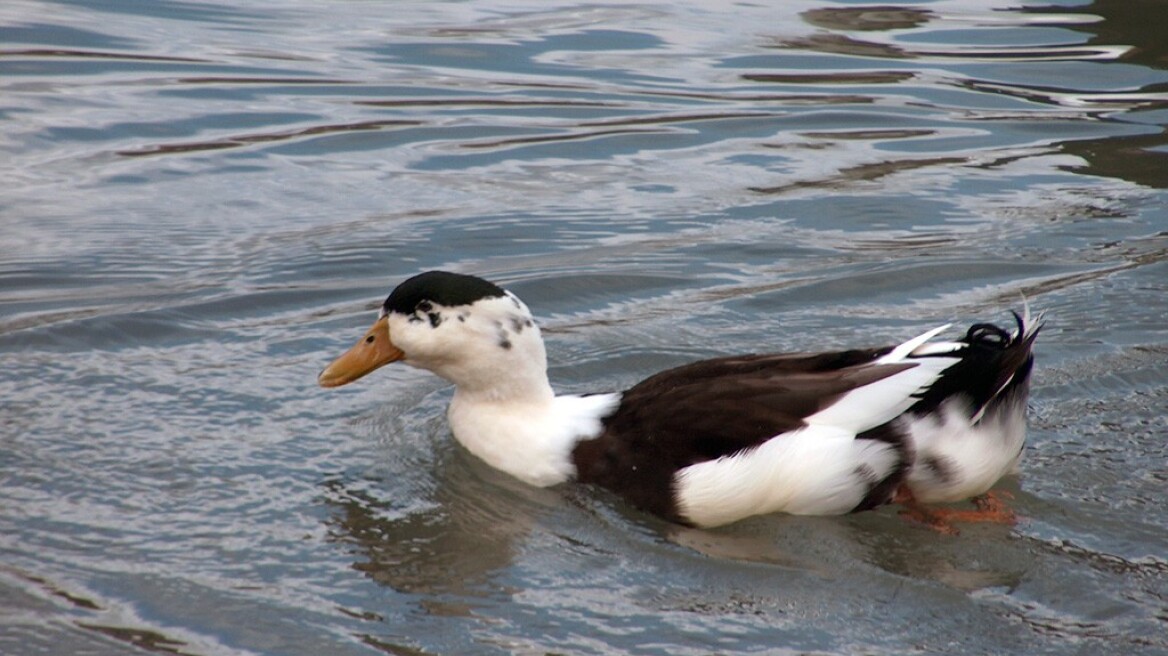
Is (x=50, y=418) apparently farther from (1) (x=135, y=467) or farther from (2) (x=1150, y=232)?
(2) (x=1150, y=232)

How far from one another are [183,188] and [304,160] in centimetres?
93

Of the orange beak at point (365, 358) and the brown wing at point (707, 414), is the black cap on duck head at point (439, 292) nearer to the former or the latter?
the orange beak at point (365, 358)

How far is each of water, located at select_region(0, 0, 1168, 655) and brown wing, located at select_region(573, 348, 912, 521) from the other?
0.49 feet

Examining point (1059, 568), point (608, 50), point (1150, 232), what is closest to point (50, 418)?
point (1059, 568)

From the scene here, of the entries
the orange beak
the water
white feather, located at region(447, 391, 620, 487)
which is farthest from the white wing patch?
the orange beak

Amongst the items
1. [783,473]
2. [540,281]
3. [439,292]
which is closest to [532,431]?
[439,292]

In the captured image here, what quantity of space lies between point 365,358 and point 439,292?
42 centimetres

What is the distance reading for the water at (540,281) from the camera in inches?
200

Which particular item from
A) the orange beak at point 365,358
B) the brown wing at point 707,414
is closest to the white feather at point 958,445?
the brown wing at point 707,414

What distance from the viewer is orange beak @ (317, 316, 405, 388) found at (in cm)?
612

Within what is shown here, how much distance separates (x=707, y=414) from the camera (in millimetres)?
5652

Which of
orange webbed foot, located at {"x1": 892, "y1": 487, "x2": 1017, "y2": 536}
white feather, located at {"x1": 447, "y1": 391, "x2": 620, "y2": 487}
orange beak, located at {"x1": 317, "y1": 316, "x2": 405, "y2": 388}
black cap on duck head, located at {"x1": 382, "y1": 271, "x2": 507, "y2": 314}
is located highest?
black cap on duck head, located at {"x1": 382, "y1": 271, "x2": 507, "y2": 314}

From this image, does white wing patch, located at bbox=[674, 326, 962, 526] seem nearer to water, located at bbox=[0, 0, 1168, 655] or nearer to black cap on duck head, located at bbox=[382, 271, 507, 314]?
water, located at bbox=[0, 0, 1168, 655]

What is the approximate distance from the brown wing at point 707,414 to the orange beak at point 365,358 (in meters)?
0.84
